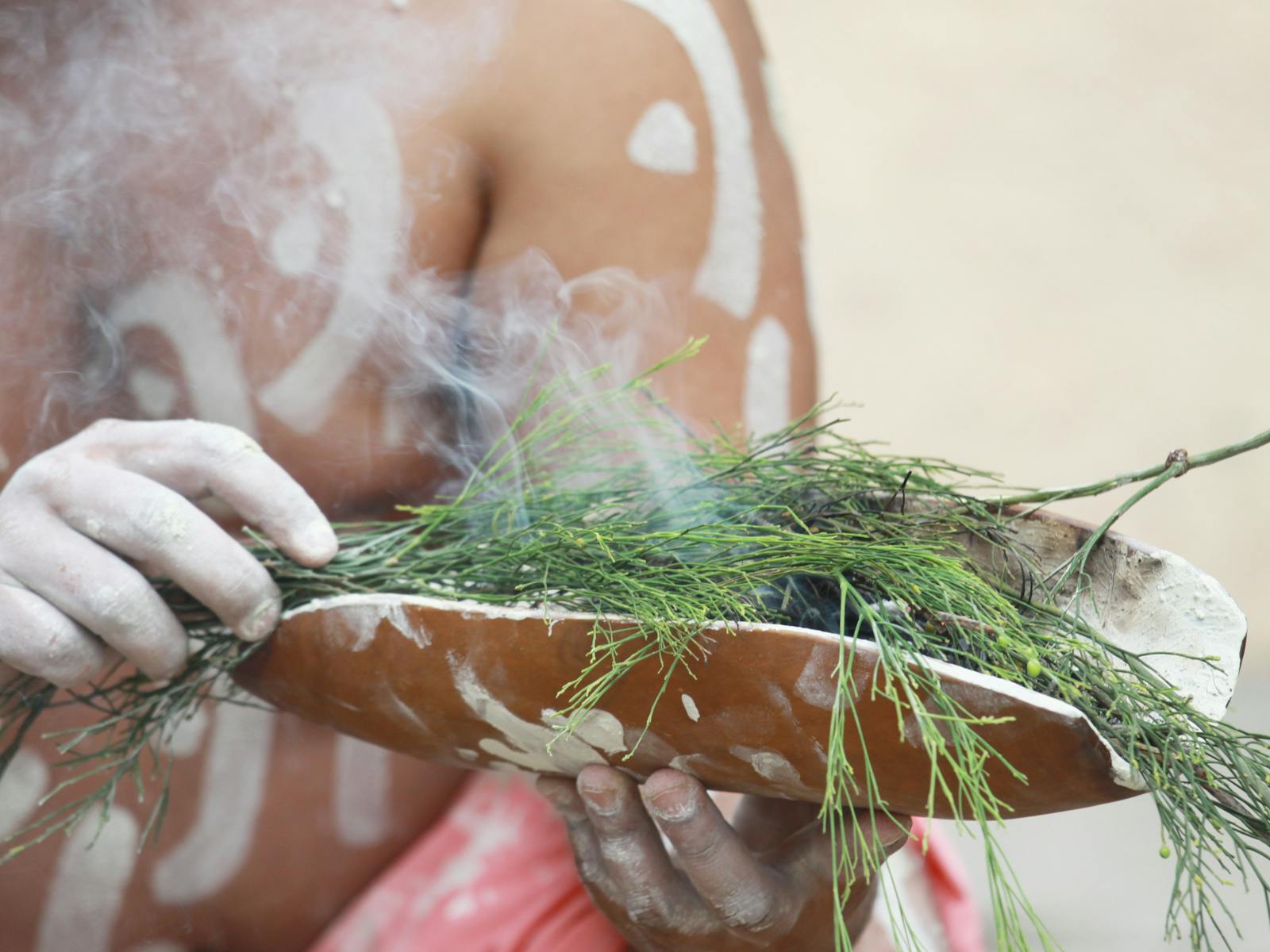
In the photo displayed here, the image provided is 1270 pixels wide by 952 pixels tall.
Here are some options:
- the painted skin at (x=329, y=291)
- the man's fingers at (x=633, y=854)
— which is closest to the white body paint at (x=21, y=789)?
the painted skin at (x=329, y=291)

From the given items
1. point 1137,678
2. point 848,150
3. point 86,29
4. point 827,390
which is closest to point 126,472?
point 86,29

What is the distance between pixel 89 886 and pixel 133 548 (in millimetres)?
343

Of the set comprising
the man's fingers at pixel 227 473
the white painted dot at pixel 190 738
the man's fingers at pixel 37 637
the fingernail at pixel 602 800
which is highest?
the man's fingers at pixel 227 473

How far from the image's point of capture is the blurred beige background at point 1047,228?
2729 millimetres

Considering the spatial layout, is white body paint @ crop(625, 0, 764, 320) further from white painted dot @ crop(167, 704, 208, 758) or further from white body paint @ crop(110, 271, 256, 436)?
white painted dot @ crop(167, 704, 208, 758)

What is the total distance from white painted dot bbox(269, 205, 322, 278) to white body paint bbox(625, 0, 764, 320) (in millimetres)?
307

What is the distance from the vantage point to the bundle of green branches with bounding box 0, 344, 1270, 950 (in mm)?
484

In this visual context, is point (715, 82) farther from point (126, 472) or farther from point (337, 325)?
point (126, 472)

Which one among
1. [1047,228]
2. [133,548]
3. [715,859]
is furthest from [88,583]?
[1047,228]

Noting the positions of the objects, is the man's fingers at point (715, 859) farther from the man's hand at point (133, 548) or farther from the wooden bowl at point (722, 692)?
the man's hand at point (133, 548)

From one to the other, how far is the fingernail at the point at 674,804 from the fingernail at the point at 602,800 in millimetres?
33

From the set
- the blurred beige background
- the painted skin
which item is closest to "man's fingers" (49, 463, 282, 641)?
the painted skin

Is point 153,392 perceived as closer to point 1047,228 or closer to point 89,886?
point 89,886

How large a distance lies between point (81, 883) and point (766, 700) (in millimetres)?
593
